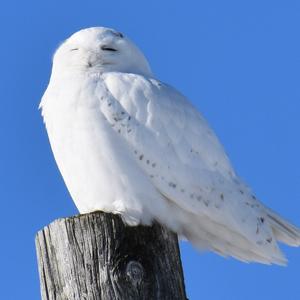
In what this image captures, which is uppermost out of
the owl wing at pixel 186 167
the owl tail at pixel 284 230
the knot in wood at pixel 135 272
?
the owl wing at pixel 186 167

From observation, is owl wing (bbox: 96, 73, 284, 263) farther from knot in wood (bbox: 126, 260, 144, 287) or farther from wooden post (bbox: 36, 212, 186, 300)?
knot in wood (bbox: 126, 260, 144, 287)

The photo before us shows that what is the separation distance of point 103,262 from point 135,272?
0.48 ft

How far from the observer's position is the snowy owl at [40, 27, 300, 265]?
4.62m

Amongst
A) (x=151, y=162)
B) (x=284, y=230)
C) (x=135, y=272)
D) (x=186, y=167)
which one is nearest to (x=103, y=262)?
(x=135, y=272)

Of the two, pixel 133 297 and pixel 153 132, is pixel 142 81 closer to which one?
pixel 153 132

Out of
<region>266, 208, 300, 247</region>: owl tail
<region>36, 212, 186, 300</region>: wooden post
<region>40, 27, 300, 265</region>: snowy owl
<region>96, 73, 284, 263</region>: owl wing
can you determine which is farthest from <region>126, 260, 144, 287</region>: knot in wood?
<region>266, 208, 300, 247</region>: owl tail

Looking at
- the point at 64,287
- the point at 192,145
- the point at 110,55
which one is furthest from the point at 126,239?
the point at 110,55

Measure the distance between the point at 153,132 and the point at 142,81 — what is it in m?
0.38

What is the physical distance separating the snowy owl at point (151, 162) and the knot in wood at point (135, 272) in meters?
0.95

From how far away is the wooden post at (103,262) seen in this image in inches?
130

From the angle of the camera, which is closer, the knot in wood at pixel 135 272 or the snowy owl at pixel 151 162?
the knot in wood at pixel 135 272

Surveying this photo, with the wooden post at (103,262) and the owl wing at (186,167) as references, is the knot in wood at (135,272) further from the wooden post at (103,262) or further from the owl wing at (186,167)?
the owl wing at (186,167)

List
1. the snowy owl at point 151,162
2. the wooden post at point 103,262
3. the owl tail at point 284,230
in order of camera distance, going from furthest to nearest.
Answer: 1. the owl tail at point 284,230
2. the snowy owl at point 151,162
3. the wooden post at point 103,262

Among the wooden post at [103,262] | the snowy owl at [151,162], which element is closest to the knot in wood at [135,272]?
the wooden post at [103,262]
